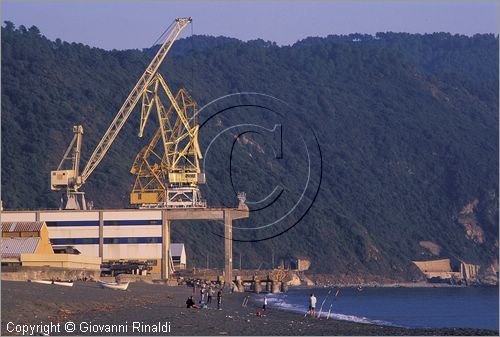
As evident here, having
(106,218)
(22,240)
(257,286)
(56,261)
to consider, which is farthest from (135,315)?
(257,286)

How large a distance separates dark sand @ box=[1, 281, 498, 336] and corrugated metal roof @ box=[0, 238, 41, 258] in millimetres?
20285

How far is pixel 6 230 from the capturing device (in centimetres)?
9219

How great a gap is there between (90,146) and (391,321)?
122584 mm

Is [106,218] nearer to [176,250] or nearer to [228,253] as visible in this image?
[228,253]

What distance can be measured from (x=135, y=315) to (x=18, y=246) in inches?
1444

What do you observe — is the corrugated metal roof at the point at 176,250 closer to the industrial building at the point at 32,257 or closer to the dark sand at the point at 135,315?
the industrial building at the point at 32,257

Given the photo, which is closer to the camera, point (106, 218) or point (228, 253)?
point (106, 218)

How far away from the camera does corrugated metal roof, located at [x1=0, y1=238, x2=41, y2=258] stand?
8462 cm

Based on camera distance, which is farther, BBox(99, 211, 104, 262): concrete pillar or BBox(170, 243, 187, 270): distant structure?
BBox(170, 243, 187, 270): distant structure

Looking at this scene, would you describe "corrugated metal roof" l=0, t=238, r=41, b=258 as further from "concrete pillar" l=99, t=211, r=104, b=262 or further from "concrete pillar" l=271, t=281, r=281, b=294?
"concrete pillar" l=271, t=281, r=281, b=294

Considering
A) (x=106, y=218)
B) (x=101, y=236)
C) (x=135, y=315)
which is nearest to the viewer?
(x=135, y=315)

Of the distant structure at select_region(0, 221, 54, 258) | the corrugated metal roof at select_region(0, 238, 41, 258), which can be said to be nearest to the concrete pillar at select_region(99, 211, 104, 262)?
the distant structure at select_region(0, 221, 54, 258)

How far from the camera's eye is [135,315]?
5238 cm

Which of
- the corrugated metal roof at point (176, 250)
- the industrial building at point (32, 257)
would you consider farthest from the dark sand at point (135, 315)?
the corrugated metal roof at point (176, 250)
